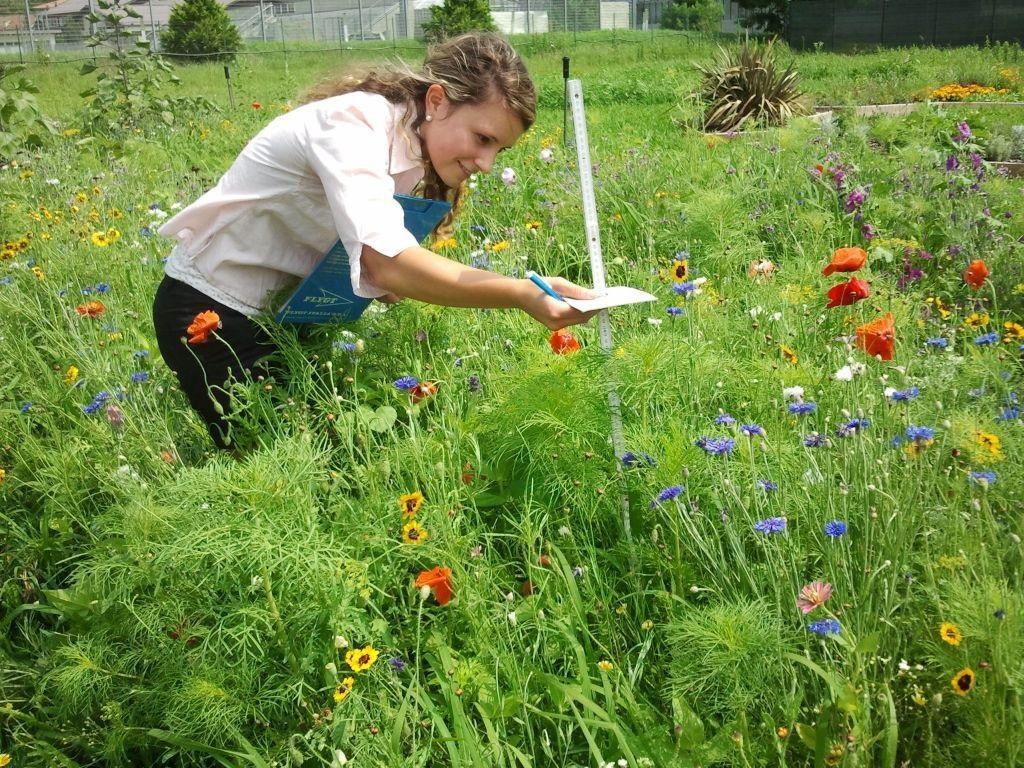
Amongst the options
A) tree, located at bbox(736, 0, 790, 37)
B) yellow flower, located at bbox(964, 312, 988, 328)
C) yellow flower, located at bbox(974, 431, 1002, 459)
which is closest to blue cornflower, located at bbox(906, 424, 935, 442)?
yellow flower, located at bbox(974, 431, 1002, 459)

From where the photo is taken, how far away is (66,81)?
1664 cm

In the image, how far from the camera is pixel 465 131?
213cm

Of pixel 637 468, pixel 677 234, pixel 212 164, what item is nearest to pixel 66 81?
pixel 212 164

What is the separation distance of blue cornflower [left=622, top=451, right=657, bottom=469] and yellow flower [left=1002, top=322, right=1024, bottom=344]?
1.15 metres

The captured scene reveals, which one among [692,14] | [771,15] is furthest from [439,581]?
[692,14]

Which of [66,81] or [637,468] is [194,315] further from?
[66,81]

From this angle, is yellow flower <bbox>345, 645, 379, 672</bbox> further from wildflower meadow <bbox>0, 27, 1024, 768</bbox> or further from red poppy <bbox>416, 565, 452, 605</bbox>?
red poppy <bbox>416, 565, 452, 605</bbox>

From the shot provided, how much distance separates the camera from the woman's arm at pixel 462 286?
1.70m

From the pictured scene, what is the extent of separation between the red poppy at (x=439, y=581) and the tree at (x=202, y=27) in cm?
2990

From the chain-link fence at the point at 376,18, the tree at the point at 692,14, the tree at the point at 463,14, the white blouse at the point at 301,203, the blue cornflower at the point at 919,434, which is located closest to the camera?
the blue cornflower at the point at 919,434

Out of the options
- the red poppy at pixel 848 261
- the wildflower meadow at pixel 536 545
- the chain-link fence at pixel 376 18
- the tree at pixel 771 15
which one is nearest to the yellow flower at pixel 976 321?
the wildflower meadow at pixel 536 545

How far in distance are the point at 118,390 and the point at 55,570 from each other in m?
0.49

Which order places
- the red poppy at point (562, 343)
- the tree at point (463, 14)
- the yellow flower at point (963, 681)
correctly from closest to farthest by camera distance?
the yellow flower at point (963, 681) → the red poppy at point (562, 343) → the tree at point (463, 14)

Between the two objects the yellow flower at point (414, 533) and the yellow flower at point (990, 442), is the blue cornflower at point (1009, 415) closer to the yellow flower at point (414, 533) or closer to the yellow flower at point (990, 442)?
the yellow flower at point (990, 442)
